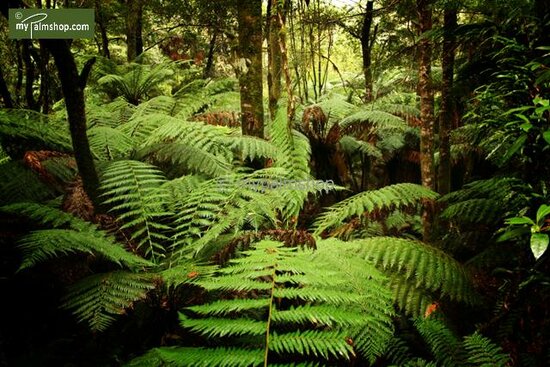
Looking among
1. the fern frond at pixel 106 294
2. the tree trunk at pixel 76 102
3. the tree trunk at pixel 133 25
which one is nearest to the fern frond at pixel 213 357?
the fern frond at pixel 106 294

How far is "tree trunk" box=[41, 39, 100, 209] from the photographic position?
1.58 metres

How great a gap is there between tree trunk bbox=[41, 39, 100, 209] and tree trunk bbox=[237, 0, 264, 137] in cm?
151

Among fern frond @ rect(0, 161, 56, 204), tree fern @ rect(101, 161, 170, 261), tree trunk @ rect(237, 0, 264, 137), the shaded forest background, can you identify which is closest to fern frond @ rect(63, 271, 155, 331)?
the shaded forest background

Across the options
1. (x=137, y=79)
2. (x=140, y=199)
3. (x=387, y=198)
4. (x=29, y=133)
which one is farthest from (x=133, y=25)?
(x=387, y=198)

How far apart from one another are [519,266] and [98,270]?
1.75 m

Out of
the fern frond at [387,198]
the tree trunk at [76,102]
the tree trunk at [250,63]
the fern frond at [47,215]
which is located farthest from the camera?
the tree trunk at [250,63]

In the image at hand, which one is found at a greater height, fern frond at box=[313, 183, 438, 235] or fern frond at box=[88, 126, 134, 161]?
fern frond at box=[88, 126, 134, 161]

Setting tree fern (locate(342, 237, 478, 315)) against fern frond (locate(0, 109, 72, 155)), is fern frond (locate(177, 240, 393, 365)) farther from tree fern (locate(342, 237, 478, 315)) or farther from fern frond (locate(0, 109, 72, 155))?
fern frond (locate(0, 109, 72, 155))

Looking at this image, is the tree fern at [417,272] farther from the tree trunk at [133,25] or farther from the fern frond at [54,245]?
the tree trunk at [133,25]

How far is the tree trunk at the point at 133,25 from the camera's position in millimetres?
5805

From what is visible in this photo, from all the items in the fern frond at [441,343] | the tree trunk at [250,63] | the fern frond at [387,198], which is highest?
the tree trunk at [250,63]

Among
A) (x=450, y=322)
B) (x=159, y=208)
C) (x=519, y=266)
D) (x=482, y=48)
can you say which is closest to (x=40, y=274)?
(x=159, y=208)

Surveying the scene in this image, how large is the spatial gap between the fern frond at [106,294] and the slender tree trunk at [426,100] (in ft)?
6.13

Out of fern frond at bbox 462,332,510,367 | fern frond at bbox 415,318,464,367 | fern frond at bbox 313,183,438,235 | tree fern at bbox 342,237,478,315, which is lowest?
fern frond at bbox 415,318,464,367
